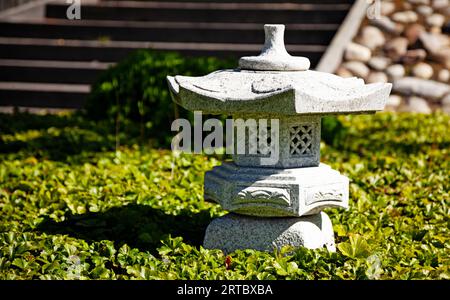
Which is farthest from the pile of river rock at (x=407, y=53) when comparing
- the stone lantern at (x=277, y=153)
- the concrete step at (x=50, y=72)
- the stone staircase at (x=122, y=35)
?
the stone lantern at (x=277, y=153)

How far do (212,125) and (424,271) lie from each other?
138 inches

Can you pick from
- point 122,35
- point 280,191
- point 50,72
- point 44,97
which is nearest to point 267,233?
point 280,191

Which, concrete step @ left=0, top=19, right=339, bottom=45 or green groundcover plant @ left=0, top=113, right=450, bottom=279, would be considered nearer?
green groundcover plant @ left=0, top=113, right=450, bottom=279

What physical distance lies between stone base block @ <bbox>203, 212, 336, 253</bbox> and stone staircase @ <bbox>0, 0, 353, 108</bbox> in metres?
5.82

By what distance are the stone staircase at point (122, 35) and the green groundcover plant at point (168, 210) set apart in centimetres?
184

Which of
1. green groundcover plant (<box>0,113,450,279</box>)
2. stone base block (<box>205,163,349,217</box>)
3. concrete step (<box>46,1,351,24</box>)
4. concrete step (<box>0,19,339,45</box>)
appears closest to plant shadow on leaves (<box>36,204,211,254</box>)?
green groundcover plant (<box>0,113,450,279</box>)

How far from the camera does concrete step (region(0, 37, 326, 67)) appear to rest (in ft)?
34.8

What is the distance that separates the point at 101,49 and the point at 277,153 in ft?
21.9

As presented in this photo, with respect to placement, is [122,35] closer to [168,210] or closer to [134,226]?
[168,210]

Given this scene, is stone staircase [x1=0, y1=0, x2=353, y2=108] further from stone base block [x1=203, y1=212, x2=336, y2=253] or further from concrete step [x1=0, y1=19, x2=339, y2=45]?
stone base block [x1=203, y1=212, x2=336, y2=253]

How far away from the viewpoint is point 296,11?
1117 cm

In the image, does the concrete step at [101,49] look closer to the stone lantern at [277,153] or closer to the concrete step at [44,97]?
the concrete step at [44,97]
